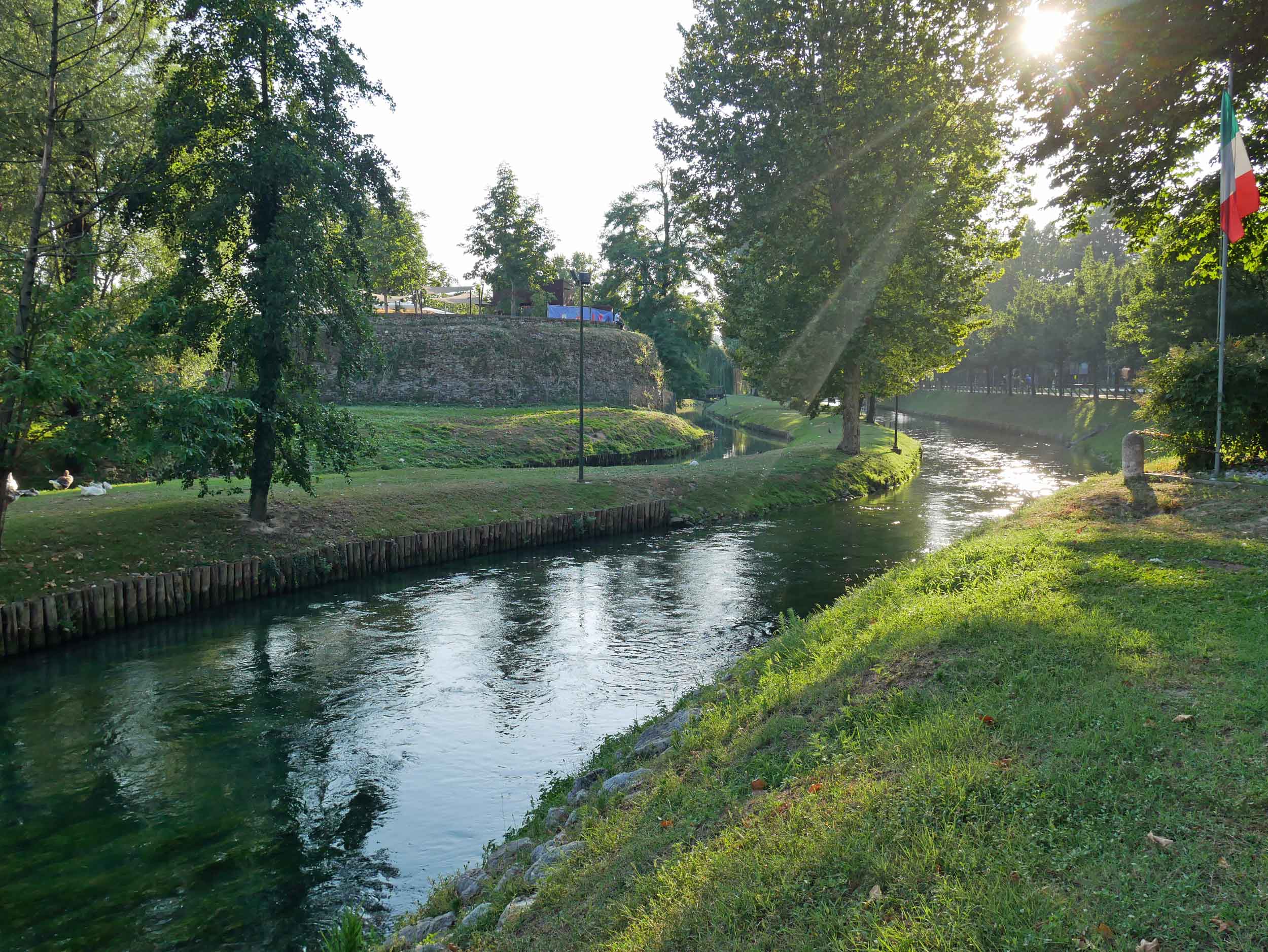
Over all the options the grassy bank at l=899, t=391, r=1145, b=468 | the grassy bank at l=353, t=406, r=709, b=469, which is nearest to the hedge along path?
the grassy bank at l=353, t=406, r=709, b=469

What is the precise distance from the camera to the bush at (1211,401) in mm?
20938

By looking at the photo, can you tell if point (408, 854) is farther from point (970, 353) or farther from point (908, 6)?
point (970, 353)

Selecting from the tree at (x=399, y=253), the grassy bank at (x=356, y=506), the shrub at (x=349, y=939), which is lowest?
the shrub at (x=349, y=939)

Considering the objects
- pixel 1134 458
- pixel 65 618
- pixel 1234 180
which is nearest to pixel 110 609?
pixel 65 618

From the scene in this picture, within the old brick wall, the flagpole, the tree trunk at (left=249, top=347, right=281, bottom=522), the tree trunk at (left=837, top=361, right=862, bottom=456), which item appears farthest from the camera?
the old brick wall

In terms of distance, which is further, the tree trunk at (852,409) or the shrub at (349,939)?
the tree trunk at (852,409)

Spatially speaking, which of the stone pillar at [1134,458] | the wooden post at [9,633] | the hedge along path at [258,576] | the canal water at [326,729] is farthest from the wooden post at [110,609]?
the stone pillar at [1134,458]

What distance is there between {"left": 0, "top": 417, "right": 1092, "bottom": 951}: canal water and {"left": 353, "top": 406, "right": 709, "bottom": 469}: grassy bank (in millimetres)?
18753

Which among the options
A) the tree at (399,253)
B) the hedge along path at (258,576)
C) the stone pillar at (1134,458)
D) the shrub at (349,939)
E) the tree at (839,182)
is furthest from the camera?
the tree at (399,253)

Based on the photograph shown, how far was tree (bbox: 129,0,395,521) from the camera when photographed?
2241cm

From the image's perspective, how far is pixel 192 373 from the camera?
112 ft

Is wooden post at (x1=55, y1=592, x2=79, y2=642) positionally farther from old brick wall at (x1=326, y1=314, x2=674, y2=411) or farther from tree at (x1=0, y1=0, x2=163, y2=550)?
old brick wall at (x1=326, y1=314, x2=674, y2=411)

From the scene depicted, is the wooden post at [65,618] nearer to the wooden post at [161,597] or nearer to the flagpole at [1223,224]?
the wooden post at [161,597]

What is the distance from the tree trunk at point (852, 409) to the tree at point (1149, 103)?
19133 mm
